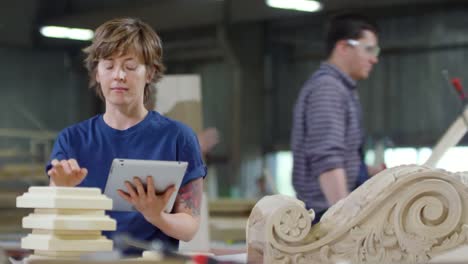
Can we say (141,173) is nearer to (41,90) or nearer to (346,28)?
(346,28)

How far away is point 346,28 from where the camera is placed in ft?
12.2

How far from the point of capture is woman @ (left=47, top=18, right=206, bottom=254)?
2.21 meters

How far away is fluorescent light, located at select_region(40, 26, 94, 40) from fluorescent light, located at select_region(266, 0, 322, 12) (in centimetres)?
273

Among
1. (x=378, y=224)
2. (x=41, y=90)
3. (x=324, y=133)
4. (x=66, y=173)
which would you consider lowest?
(x=378, y=224)

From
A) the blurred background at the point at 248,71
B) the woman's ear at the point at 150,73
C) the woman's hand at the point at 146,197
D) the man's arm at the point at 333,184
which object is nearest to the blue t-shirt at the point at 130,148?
the woman's ear at the point at 150,73

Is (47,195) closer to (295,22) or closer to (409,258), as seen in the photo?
(409,258)

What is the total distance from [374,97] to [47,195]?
1180 centimetres

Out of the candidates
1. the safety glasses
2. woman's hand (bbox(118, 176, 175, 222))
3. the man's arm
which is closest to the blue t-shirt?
woman's hand (bbox(118, 176, 175, 222))

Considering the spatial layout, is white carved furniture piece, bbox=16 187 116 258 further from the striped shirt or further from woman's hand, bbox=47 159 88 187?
the striped shirt

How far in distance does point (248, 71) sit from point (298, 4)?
51.7 inches

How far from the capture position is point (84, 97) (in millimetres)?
12969

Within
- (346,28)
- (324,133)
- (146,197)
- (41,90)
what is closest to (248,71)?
(41,90)

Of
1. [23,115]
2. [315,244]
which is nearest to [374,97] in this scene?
[23,115]

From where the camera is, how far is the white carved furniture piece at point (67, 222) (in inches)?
71.6
